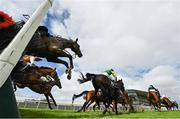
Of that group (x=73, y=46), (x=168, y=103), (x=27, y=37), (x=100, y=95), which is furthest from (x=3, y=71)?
(x=168, y=103)

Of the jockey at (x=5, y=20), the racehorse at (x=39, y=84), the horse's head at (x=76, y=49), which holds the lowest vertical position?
the jockey at (x=5, y=20)

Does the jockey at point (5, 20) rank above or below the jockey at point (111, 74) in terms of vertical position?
below

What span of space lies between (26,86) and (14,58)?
59.7ft

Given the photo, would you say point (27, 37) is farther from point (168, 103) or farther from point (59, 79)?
point (168, 103)

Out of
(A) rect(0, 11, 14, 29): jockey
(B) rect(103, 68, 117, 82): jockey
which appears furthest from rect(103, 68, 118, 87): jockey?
(A) rect(0, 11, 14, 29): jockey

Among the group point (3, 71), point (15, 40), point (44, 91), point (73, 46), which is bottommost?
point (3, 71)

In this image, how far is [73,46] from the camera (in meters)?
18.7

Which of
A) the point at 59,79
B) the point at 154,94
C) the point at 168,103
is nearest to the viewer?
the point at 59,79

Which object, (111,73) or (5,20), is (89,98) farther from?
(5,20)

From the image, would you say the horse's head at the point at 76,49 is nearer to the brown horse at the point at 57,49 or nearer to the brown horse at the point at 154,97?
the brown horse at the point at 57,49

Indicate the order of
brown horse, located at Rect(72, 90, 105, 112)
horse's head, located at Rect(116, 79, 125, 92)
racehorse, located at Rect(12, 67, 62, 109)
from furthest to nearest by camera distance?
brown horse, located at Rect(72, 90, 105, 112) → horse's head, located at Rect(116, 79, 125, 92) → racehorse, located at Rect(12, 67, 62, 109)

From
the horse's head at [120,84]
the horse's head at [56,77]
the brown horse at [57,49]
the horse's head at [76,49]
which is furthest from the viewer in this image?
the horse's head at [120,84]

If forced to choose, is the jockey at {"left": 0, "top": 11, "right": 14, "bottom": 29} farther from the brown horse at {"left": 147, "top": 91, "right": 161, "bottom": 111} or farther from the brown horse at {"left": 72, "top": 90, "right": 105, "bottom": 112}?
the brown horse at {"left": 147, "top": 91, "right": 161, "bottom": 111}

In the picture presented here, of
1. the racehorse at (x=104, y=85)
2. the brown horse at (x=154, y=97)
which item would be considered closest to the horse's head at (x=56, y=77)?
the racehorse at (x=104, y=85)
